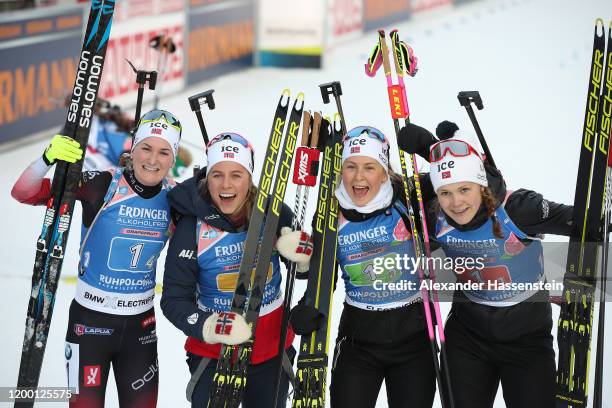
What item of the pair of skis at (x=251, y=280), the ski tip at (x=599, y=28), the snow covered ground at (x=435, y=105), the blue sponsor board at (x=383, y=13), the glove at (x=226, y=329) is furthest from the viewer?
the blue sponsor board at (x=383, y=13)

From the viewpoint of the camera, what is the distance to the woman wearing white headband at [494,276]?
13.0 feet

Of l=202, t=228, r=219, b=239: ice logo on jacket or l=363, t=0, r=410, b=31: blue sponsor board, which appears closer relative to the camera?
l=202, t=228, r=219, b=239: ice logo on jacket

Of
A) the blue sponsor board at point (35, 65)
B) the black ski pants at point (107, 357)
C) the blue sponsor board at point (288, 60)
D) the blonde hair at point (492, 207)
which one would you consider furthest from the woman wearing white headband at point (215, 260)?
the blue sponsor board at point (288, 60)

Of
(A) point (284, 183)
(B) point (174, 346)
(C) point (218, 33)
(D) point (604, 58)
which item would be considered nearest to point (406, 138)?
(A) point (284, 183)

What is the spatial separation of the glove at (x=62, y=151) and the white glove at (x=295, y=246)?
0.97 metres

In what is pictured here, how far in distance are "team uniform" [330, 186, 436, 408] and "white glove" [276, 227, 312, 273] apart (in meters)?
0.17

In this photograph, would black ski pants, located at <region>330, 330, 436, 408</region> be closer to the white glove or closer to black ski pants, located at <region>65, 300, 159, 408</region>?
the white glove

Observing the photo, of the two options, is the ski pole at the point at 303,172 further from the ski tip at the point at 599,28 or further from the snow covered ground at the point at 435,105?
the snow covered ground at the point at 435,105

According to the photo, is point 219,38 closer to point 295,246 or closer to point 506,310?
point 295,246

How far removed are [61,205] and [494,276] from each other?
1974 mm

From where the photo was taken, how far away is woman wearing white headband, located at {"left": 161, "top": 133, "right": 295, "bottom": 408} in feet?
12.9

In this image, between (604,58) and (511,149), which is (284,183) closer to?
(604,58)

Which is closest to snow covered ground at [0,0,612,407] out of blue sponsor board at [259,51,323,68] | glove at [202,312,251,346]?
blue sponsor board at [259,51,323,68]

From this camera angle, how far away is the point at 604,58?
13.4 feet
